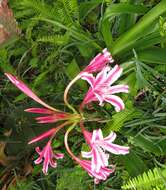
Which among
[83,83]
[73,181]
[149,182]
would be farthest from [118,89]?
[73,181]

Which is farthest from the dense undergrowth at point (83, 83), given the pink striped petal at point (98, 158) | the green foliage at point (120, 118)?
the pink striped petal at point (98, 158)

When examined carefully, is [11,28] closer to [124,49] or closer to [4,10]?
[4,10]

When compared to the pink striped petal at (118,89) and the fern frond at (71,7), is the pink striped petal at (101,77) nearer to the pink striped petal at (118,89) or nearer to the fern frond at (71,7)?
the pink striped petal at (118,89)

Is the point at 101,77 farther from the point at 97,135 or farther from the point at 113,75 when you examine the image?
the point at 97,135

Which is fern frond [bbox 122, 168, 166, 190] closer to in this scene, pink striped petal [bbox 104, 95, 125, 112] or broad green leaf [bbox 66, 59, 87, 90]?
pink striped petal [bbox 104, 95, 125, 112]

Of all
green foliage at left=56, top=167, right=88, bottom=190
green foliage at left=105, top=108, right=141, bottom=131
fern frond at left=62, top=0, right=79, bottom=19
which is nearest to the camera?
green foliage at left=105, top=108, right=141, bottom=131

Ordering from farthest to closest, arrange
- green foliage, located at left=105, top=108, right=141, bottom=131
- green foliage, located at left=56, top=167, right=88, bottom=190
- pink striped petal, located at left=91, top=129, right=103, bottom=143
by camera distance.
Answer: green foliage, located at left=56, top=167, right=88, bottom=190 < green foliage, located at left=105, top=108, right=141, bottom=131 < pink striped petal, located at left=91, top=129, right=103, bottom=143

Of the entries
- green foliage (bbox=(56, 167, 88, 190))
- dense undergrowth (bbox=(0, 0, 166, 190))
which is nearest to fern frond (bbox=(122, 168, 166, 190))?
dense undergrowth (bbox=(0, 0, 166, 190))

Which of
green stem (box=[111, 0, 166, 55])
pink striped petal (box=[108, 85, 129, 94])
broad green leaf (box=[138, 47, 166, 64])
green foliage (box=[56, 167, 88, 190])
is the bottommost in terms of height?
green foliage (box=[56, 167, 88, 190])
